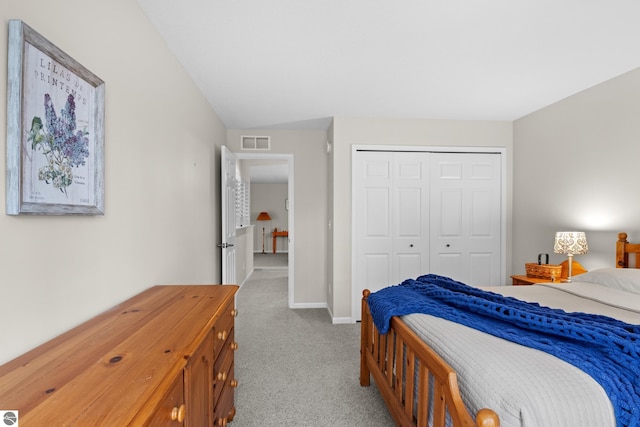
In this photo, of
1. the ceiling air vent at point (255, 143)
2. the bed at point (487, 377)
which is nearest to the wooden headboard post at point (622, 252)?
the bed at point (487, 377)

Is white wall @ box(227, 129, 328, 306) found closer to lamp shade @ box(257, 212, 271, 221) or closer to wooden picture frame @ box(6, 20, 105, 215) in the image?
wooden picture frame @ box(6, 20, 105, 215)

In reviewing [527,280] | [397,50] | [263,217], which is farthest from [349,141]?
[263,217]

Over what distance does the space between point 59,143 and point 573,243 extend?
141 inches

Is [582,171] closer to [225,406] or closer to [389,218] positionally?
[389,218]

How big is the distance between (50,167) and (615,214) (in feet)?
Result: 12.3

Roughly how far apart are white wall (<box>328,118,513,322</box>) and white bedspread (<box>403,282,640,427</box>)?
91.1 inches

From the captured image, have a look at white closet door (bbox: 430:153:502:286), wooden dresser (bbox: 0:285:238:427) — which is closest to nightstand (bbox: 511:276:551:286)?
white closet door (bbox: 430:153:502:286)

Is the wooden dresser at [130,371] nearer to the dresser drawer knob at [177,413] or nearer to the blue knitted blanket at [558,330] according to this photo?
the dresser drawer knob at [177,413]

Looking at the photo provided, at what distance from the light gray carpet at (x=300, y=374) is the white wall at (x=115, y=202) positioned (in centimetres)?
96

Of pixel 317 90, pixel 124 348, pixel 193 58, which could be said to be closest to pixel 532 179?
pixel 317 90

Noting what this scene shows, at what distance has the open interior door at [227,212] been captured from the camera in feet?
11.9

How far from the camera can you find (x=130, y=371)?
0.90m

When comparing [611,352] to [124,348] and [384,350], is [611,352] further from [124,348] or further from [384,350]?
[124,348]

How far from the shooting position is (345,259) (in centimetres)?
392
